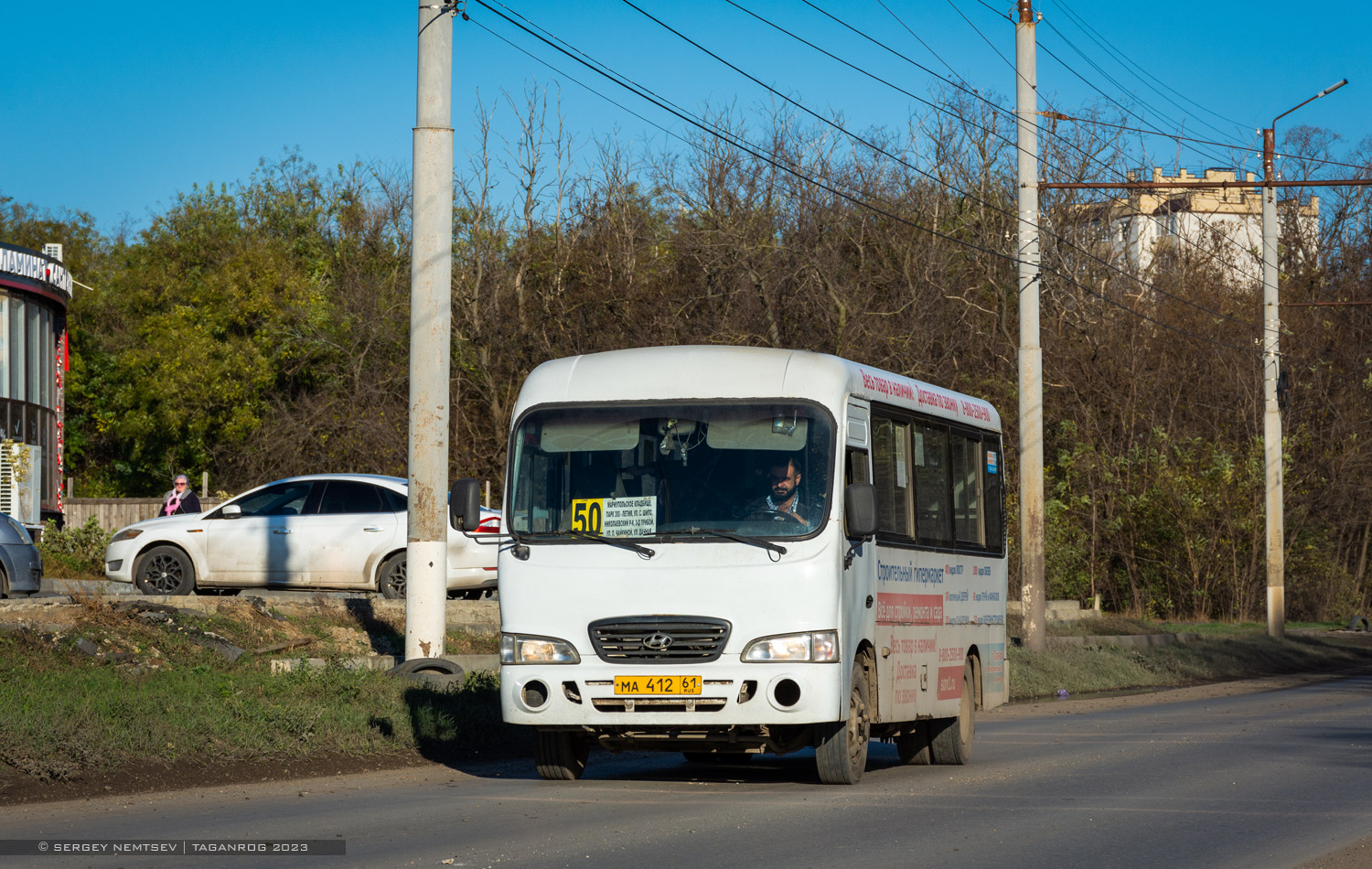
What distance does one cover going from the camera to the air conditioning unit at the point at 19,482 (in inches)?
1193

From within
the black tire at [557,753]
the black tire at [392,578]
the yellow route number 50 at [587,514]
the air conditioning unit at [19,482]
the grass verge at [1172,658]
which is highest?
the air conditioning unit at [19,482]

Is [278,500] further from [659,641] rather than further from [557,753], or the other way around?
[659,641]

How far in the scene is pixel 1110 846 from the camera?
8633 millimetres

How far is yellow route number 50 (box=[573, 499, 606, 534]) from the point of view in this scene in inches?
433

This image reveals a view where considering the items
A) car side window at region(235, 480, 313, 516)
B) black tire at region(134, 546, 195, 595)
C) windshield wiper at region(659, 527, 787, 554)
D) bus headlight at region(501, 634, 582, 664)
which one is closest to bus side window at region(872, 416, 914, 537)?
windshield wiper at region(659, 527, 787, 554)

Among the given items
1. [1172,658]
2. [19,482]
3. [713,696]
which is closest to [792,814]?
[713,696]

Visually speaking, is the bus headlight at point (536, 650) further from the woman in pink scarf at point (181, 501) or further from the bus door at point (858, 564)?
the woman in pink scarf at point (181, 501)

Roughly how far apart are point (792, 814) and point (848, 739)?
4.57 feet

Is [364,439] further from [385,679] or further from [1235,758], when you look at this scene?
[1235,758]

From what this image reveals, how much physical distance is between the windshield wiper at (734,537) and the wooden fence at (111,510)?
98.5 ft

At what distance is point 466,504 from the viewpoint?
11.2 m

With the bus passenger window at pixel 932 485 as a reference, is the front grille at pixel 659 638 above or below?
below

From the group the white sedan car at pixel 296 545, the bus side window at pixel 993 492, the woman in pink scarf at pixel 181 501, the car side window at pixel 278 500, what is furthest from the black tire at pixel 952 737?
the woman in pink scarf at pixel 181 501

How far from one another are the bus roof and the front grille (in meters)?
1.60
